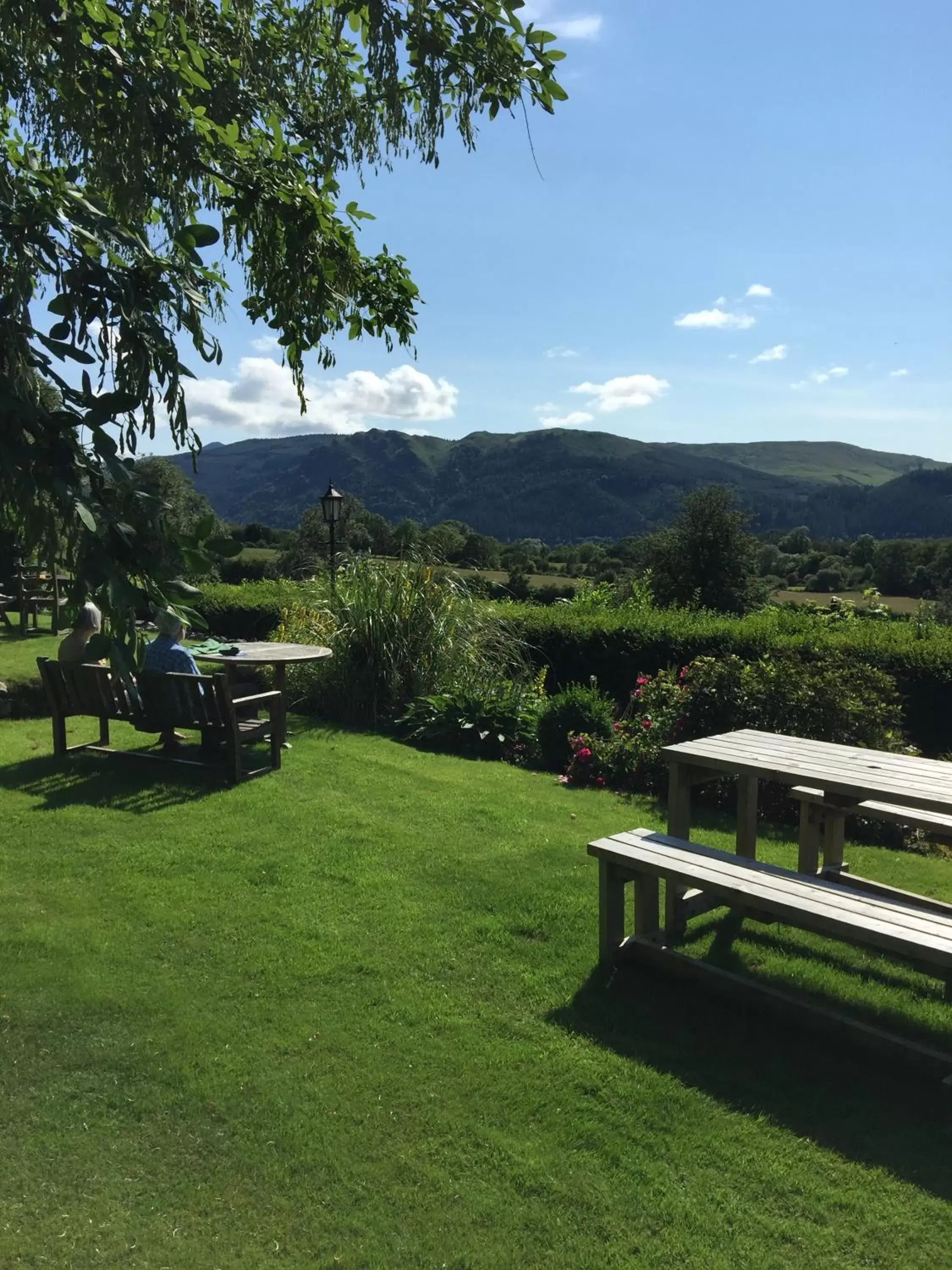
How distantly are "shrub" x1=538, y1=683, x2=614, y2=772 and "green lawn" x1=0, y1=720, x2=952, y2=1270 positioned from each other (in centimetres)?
259

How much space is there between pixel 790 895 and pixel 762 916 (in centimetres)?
57

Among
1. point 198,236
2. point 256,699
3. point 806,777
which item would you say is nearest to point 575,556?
point 256,699

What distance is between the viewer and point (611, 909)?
3.64m

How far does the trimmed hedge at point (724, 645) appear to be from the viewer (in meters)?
8.30

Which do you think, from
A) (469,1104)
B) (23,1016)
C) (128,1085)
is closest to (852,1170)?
(469,1104)

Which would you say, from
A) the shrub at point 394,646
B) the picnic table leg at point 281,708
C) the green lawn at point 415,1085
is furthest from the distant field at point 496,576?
the green lawn at point 415,1085

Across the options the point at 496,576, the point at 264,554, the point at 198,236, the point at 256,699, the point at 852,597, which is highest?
the point at 198,236

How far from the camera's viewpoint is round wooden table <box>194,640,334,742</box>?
716 centimetres

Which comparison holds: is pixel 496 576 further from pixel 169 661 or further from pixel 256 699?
pixel 256 699

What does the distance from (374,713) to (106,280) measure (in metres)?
7.26

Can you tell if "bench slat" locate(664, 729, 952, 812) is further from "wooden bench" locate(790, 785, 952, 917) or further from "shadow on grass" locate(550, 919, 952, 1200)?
"shadow on grass" locate(550, 919, 952, 1200)

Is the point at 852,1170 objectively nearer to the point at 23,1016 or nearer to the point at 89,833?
the point at 23,1016

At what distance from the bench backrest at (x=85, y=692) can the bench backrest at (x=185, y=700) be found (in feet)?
0.49

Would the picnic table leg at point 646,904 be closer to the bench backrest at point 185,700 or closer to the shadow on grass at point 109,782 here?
the shadow on grass at point 109,782
